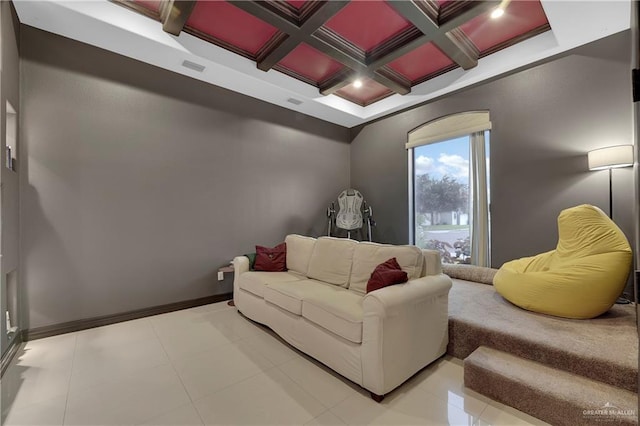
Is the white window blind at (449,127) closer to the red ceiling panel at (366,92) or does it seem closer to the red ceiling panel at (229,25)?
the red ceiling panel at (366,92)

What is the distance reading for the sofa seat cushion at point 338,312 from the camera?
1874 mm

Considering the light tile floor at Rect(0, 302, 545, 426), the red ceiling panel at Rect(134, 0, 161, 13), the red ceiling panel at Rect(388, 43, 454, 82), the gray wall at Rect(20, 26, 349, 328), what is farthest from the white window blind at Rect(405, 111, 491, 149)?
the red ceiling panel at Rect(134, 0, 161, 13)

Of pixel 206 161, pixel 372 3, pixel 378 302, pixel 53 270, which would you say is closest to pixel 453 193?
pixel 372 3

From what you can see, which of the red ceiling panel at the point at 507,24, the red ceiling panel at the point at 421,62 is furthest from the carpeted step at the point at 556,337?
the red ceiling panel at the point at 421,62

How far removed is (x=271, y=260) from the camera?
3453 millimetres

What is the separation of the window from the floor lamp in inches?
45.7

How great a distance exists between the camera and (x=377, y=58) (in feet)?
11.1

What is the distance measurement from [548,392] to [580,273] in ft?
3.79

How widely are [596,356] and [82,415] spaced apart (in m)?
3.23

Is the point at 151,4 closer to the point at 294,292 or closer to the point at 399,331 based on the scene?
the point at 294,292

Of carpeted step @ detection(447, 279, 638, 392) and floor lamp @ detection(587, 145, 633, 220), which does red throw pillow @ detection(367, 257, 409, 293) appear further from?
floor lamp @ detection(587, 145, 633, 220)

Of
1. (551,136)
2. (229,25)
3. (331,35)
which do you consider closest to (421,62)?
(331,35)

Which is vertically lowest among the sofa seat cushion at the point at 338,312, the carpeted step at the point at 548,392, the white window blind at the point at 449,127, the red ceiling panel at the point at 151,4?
the carpeted step at the point at 548,392

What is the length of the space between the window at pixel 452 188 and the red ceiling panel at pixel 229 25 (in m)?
2.87
